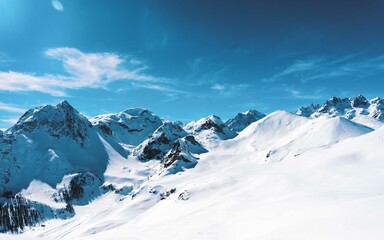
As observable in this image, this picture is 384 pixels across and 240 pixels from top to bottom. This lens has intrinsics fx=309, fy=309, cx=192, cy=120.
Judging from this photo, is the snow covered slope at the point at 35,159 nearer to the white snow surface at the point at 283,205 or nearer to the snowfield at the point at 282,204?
the snowfield at the point at 282,204

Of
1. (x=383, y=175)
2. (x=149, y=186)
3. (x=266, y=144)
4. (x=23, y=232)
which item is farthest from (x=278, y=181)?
(x=266, y=144)

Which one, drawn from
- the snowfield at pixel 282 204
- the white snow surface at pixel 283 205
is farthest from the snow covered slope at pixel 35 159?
the white snow surface at pixel 283 205

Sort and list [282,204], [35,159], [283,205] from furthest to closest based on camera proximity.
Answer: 1. [35,159]
2. [282,204]
3. [283,205]

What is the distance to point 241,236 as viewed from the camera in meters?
22.5

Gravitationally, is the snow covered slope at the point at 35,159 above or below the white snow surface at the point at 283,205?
above

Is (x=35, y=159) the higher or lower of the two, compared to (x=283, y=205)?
higher

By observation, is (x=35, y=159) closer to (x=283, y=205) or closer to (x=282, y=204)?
(x=282, y=204)

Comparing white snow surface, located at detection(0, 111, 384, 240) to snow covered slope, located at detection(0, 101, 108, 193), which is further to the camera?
snow covered slope, located at detection(0, 101, 108, 193)

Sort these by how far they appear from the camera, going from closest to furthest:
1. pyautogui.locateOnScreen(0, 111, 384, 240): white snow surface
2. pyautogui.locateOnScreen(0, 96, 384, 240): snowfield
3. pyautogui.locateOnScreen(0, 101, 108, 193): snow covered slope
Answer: pyautogui.locateOnScreen(0, 111, 384, 240): white snow surface
pyautogui.locateOnScreen(0, 96, 384, 240): snowfield
pyautogui.locateOnScreen(0, 101, 108, 193): snow covered slope

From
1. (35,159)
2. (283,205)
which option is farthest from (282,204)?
(35,159)

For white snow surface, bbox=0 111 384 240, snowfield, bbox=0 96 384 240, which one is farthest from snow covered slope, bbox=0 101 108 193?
white snow surface, bbox=0 111 384 240

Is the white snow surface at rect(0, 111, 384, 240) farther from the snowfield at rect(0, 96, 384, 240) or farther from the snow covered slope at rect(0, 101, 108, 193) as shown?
the snow covered slope at rect(0, 101, 108, 193)

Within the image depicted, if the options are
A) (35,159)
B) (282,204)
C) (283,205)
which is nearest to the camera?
(283,205)

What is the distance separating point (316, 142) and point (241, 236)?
113 meters
